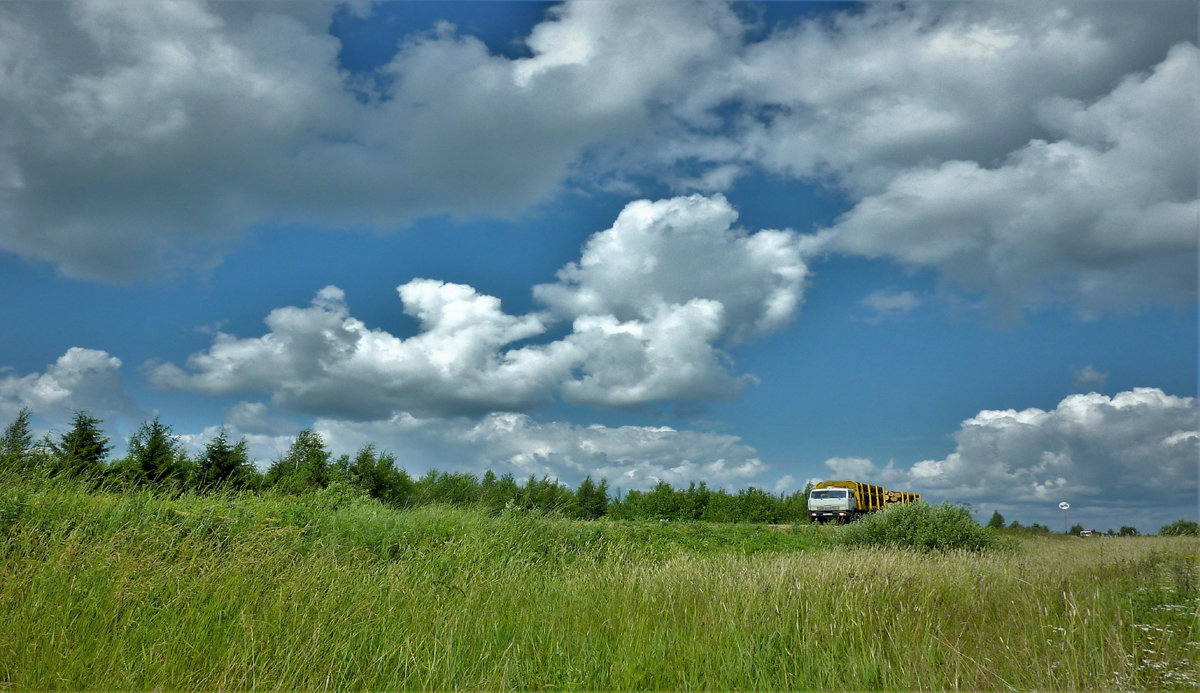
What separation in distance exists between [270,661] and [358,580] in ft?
9.06

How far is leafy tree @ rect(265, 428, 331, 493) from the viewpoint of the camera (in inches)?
959

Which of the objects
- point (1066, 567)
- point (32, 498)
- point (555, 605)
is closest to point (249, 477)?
point (32, 498)

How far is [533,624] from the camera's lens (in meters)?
6.24

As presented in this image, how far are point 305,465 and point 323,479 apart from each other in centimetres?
97

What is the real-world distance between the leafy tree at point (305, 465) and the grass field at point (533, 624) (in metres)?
15.6

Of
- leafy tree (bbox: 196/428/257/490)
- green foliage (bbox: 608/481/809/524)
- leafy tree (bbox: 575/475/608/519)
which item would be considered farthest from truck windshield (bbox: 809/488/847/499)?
leafy tree (bbox: 196/428/257/490)

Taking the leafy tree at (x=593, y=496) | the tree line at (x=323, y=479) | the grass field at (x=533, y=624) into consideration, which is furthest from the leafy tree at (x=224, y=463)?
the leafy tree at (x=593, y=496)

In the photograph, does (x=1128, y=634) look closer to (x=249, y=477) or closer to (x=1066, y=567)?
(x=1066, y=567)

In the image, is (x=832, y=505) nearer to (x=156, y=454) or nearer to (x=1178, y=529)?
(x=1178, y=529)

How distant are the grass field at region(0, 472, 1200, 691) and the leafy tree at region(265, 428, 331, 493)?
15.6 meters

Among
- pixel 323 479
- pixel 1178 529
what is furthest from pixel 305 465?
pixel 1178 529

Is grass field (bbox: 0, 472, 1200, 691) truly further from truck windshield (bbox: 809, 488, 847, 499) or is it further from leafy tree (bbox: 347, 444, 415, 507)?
truck windshield (bbox: 809, 488, 847, 499)

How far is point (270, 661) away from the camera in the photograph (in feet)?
16.0

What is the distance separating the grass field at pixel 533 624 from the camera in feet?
15.4
